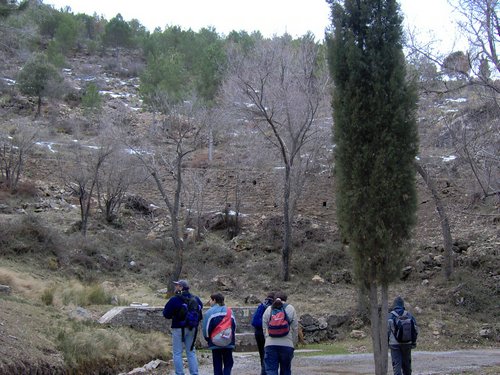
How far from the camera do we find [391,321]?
10.5 m

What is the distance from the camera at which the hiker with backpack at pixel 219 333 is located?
31.0ft

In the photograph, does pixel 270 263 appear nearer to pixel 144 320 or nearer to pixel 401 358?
pixel 144 320

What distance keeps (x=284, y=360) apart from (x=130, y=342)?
6137 millimetres

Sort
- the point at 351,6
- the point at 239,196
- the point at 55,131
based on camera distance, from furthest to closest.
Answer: the point at 55,131, the point at 239,196, the point at 351,6

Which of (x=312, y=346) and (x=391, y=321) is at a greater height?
(x=391, y=321)

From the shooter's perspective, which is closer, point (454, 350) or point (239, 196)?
point (454, 350)

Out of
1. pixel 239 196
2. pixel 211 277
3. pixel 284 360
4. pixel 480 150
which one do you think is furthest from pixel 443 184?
pixel 284 360

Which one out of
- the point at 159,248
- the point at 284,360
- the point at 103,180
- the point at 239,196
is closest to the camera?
the point at 284,360

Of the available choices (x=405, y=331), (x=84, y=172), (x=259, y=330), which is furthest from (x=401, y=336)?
(x=84, y=172)

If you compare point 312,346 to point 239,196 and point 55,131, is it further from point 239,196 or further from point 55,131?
point 55,131

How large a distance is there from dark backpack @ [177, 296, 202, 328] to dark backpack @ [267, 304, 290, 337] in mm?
1655

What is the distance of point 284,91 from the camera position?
90.8ft

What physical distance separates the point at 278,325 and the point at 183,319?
190 centimetres

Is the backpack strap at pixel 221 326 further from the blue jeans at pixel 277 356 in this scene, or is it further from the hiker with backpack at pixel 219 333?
the blue jeans at pixel 277 356
